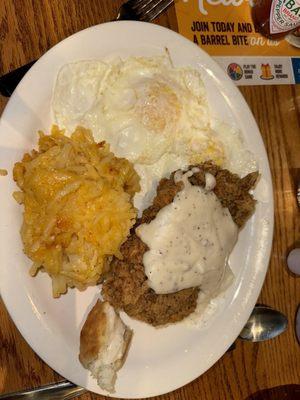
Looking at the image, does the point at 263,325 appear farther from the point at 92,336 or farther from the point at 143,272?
the point at 92,336

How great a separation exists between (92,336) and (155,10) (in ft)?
6.09

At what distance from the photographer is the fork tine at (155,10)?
2.59m

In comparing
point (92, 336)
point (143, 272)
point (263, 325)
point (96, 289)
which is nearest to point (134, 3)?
point (143, 272)

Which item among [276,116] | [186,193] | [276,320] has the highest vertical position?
[186,193]

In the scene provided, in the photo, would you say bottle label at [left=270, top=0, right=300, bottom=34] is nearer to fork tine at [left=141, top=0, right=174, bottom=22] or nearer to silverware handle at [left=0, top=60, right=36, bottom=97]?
fork tine at [left=141, top=0, right=174, bottom=22]

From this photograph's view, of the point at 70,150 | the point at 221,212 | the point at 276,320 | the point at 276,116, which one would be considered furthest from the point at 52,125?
the point at 276,320

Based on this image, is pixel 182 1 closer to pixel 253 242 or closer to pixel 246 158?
pixel 246 158

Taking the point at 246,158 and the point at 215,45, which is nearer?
the point at 246,158

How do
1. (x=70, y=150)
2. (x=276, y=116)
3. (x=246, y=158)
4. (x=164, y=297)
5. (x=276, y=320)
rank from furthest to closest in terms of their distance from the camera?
1. (x=276, y=116)
2. (x=276, y=320)
3. (x=246, y=158)
4. (x=164, y=297)
5. (x=70, y=150)

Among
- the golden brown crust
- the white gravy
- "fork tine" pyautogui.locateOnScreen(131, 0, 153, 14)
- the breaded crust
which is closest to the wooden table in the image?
"fork tine" pyautogui.locateOnScreen(131, 0, 153, 14)

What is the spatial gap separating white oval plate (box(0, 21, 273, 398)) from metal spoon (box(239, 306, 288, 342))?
0.22 metres

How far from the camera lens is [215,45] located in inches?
111

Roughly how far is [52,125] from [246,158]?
1119mm

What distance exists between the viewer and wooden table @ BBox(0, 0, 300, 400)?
95.1 inches
